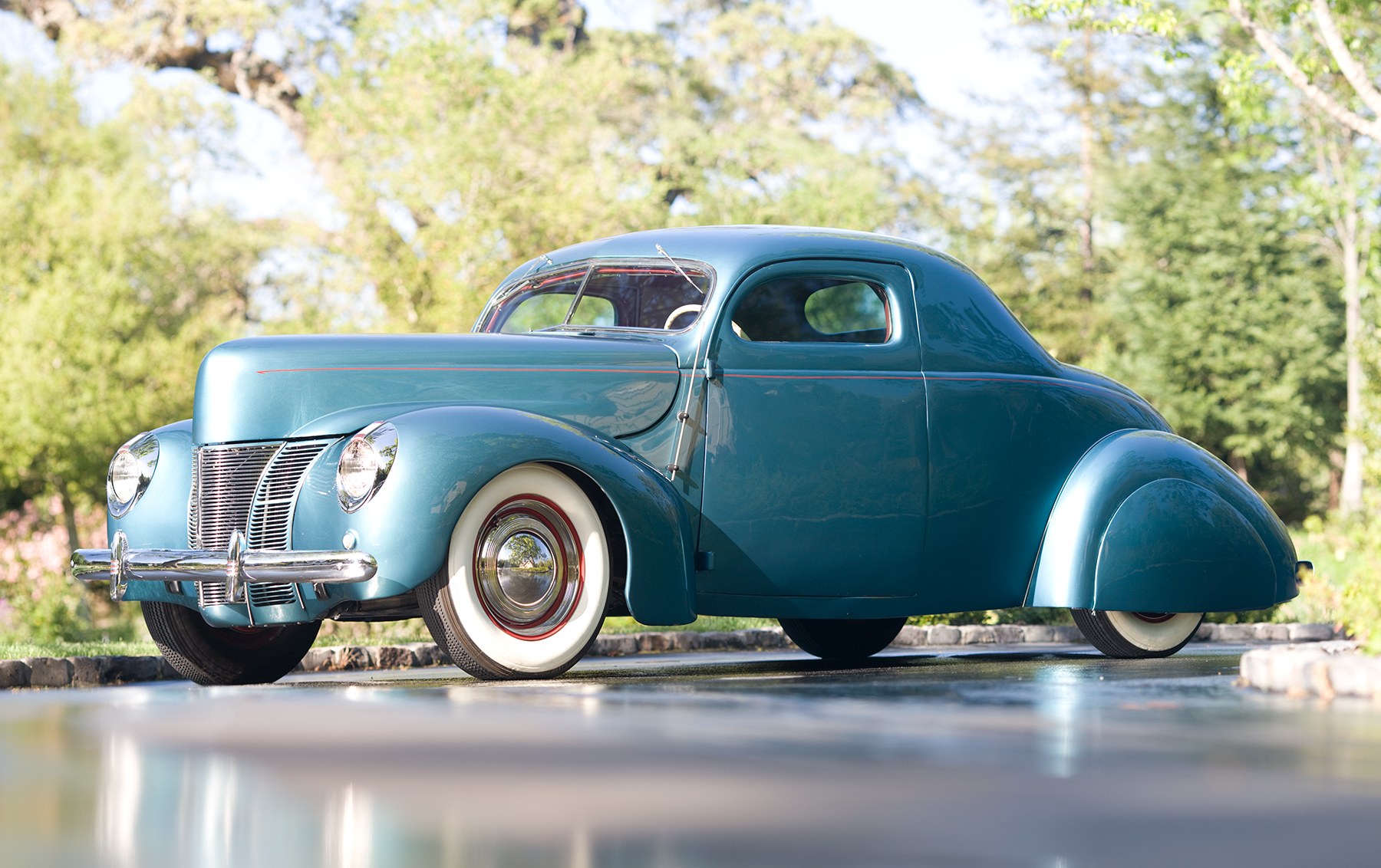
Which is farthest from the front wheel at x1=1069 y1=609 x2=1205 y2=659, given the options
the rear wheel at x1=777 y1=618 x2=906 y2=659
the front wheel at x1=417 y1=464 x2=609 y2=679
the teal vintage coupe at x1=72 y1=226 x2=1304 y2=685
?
the front wheel at x1=417 y1=464 x2=609 y2=679

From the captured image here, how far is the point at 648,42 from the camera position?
43562 millimetres

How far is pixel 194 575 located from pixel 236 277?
106ft

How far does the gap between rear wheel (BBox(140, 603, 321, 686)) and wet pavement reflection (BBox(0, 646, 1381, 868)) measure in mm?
1127

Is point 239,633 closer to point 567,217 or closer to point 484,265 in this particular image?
point 484,265

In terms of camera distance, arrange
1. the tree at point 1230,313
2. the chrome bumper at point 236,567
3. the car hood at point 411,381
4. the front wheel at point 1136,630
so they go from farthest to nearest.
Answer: the tree at point 1230,313 < the front wheel at point 1136,630 < the car hood at point 411,381 < the chrome bumper at point 236,567

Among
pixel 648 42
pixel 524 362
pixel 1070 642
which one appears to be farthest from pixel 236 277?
pixel 524 362

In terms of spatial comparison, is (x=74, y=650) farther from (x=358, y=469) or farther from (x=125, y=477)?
(x=358, y=469)

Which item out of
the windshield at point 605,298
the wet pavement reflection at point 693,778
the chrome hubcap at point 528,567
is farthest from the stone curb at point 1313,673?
the windshield at point 605,298

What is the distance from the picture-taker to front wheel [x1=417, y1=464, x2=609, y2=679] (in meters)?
6.66

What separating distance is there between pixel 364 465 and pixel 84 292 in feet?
74.1

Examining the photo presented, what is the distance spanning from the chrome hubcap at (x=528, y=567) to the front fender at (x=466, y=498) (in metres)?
0.21

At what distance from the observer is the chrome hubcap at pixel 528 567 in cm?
676

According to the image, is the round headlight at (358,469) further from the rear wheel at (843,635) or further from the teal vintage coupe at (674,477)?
the rear wheel at (843,635)

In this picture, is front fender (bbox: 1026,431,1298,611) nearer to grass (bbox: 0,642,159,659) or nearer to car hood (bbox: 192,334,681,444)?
car hood (bbox: 192,334,681,444)
